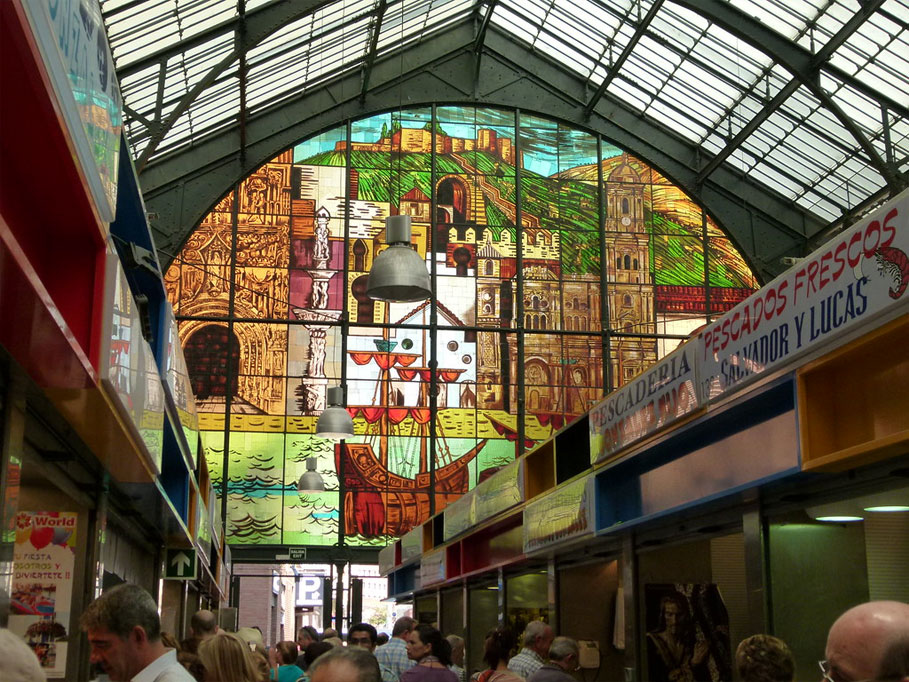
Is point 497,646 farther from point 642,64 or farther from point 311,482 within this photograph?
point 642,64

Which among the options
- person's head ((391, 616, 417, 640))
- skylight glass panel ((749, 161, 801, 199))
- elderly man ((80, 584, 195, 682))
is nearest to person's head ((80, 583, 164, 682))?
elderly man ((80, 584, 195, 682))

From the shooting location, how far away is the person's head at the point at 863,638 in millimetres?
2385

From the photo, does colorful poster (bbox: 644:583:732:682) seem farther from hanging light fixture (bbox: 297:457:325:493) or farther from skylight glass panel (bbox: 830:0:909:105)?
skylight glass panel (bbox: 830:0:909:105)

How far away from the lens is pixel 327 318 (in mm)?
26141

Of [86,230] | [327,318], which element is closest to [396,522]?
[327,318]

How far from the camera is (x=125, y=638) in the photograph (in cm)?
350

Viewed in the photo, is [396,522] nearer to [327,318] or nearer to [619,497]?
[327,318]

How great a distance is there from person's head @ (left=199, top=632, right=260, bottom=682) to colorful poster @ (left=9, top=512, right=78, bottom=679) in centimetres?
380

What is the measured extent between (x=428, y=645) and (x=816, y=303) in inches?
151

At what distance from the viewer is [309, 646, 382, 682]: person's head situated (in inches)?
119

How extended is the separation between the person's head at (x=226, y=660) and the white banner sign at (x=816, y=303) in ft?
9.21

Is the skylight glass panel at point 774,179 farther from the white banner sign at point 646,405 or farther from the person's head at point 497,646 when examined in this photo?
the person's head at point 497,646

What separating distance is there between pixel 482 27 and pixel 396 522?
38.4 feet

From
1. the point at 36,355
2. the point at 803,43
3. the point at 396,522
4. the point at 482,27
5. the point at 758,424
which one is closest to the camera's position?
the point at 36,355
